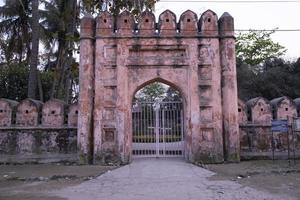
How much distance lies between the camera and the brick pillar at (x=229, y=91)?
1266 cm

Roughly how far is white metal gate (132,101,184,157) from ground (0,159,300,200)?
2146mm

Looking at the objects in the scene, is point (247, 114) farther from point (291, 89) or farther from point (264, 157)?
point (291, 89)

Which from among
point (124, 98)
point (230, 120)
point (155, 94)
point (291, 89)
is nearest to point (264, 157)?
point (230, 120)

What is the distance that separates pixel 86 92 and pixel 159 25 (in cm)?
355

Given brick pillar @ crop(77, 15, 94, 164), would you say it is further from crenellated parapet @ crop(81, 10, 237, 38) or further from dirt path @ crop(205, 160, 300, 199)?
dirt path @ crop(205, 160, 300, 199)

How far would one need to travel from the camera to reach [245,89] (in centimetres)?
2891

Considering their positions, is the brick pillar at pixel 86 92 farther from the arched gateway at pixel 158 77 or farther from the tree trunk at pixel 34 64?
the tree trunk at pixel 34 64

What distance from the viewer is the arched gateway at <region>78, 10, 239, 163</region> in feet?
41.7

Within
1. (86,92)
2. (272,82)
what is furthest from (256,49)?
(86,92)

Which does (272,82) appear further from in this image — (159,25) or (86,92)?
(86,92)

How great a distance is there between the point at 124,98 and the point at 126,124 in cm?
90

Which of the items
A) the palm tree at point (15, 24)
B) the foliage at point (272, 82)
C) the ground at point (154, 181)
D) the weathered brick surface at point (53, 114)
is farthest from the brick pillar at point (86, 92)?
the foliage at point (272, 82)

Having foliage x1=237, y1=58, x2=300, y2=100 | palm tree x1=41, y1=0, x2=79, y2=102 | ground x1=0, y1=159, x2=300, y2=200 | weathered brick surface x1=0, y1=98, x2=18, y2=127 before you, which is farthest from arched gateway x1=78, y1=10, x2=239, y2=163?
foliage x1=237, y1=58, x2=300, y2=100

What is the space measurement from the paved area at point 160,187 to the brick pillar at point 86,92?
7.26 feet
